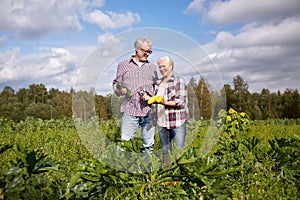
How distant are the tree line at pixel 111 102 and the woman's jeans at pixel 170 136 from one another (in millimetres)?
501

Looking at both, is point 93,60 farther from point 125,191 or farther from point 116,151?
point 125,191

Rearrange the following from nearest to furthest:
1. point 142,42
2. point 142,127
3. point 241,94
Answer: point 142,42, point 142,127, point 241,94

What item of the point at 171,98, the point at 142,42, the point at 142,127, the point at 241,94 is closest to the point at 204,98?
the point at 171,98

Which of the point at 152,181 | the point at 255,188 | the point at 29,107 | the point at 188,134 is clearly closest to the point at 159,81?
the point at 188,134

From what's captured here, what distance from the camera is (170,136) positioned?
408cm

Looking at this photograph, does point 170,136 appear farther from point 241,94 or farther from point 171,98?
point 241,94

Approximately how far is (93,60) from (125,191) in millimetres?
1089

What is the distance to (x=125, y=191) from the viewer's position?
275cm

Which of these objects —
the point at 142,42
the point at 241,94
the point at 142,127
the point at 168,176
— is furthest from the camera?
the point at 241,94

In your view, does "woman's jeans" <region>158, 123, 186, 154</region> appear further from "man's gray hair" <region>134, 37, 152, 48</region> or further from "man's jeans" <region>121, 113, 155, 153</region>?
"man's gray hair" <region>134, 37, 152, 48</region>

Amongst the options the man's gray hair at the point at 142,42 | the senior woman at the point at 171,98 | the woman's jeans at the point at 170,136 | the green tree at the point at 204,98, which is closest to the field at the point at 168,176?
the green tree at the point at 204,98

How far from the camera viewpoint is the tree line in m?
3.09

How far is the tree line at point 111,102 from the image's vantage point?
3.09m

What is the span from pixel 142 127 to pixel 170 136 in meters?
0.39
